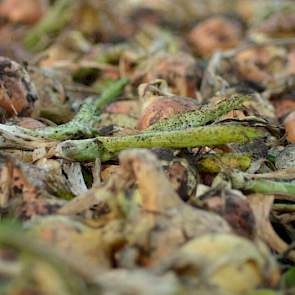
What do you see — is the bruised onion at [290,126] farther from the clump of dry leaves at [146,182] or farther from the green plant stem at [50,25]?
the green plant stem at [50,25]

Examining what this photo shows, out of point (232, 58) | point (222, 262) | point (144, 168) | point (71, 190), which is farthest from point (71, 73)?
point (222, 262)

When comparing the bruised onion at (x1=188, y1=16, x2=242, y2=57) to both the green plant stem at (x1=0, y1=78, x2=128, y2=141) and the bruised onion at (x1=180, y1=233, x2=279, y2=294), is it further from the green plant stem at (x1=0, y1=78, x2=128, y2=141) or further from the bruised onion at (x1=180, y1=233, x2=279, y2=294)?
the bruised onion at (x1=180, y1=233, x2=279, y2=294)

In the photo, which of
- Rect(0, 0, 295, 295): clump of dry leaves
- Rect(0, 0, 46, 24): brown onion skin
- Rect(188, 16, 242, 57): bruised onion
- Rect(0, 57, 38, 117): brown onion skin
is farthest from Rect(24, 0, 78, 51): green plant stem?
Rect(0, 57, 38, 117): brown onion skin

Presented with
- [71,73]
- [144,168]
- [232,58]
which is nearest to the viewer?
[144,168]

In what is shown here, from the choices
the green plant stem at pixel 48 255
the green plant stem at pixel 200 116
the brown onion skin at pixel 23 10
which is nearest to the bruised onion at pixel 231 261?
the green plant stem at pixel 48 255

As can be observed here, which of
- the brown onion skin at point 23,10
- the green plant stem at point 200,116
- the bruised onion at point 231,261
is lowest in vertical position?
the brown onion skin at point 23,10

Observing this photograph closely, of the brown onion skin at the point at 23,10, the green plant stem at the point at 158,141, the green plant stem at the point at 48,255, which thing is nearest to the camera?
the green plant stem at the point at 48,255

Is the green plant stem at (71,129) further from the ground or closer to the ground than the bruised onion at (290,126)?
closer to the ground

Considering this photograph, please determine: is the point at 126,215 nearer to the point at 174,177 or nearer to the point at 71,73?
the point at 174,177
